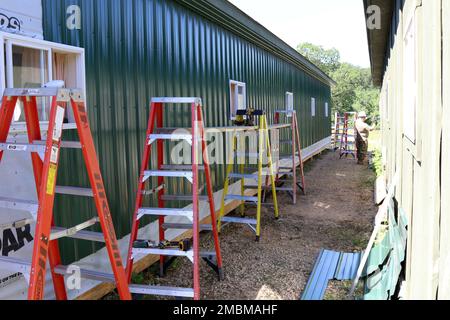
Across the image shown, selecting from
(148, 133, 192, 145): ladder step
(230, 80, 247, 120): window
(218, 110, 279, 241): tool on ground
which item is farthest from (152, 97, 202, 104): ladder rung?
(230, 80, 247, 120): window

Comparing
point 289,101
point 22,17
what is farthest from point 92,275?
point 289,101

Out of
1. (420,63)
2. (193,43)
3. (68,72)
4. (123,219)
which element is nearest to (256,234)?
(123,219)

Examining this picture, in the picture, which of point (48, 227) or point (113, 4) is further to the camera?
point (113, 4)

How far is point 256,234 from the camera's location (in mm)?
6457

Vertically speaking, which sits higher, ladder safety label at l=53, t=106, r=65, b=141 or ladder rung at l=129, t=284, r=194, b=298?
ladder safety label at l=53, t=106, r=65, b=141

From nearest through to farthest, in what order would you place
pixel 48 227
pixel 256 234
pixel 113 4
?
pixel 48 227
pixel 113 4
pixel 256 234

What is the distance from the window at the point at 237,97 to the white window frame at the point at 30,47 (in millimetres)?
4302

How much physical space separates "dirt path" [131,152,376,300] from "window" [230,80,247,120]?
198cm

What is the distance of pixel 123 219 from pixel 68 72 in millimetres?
1633

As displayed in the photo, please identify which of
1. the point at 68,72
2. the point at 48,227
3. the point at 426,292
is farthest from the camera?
the point at 68,72

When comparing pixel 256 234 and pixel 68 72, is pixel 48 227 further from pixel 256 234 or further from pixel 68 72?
pixel 256 234

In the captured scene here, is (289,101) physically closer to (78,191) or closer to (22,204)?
(78,191)

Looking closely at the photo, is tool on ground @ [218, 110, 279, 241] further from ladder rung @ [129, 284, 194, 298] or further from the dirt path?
ladder rung @ [129, 284, 194, 298]

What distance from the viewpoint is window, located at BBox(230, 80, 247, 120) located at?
26.7 feet
